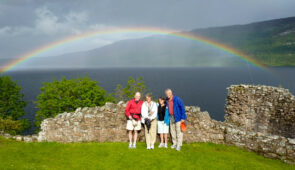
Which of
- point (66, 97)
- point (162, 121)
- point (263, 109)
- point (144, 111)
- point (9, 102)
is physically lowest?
point (9, 102)

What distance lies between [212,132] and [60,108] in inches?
878

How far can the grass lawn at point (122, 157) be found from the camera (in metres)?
7.43

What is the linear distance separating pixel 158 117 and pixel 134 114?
1.17 meters

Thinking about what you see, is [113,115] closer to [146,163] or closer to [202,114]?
[146,163]

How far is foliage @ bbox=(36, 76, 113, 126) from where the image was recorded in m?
26.4

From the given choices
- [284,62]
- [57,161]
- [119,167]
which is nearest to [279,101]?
[119,167]

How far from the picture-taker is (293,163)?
8000 mm

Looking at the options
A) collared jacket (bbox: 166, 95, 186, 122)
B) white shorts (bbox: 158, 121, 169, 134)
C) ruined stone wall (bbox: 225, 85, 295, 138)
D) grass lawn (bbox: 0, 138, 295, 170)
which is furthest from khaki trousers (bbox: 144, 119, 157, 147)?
ruined stone wall (bbox: 225, 85, 295, 138)

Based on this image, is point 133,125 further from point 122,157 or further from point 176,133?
point 176,133

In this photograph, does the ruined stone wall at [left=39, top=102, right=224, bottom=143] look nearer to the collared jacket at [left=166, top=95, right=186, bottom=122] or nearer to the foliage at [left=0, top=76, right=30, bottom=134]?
the collared jacket at [left=166, top=95, right=186, bottom=122]

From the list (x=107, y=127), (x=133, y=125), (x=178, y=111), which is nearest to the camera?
(x=178, y=111)

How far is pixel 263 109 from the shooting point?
→ 1250 cm

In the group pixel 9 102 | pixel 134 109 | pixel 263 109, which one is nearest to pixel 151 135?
pixel 134 109

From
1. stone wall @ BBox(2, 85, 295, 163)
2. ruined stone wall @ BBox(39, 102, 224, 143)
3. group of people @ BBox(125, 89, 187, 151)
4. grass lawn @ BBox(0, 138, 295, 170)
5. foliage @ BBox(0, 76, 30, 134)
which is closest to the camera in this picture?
grass lawn @ BBox(0, 138, 295, 170)
